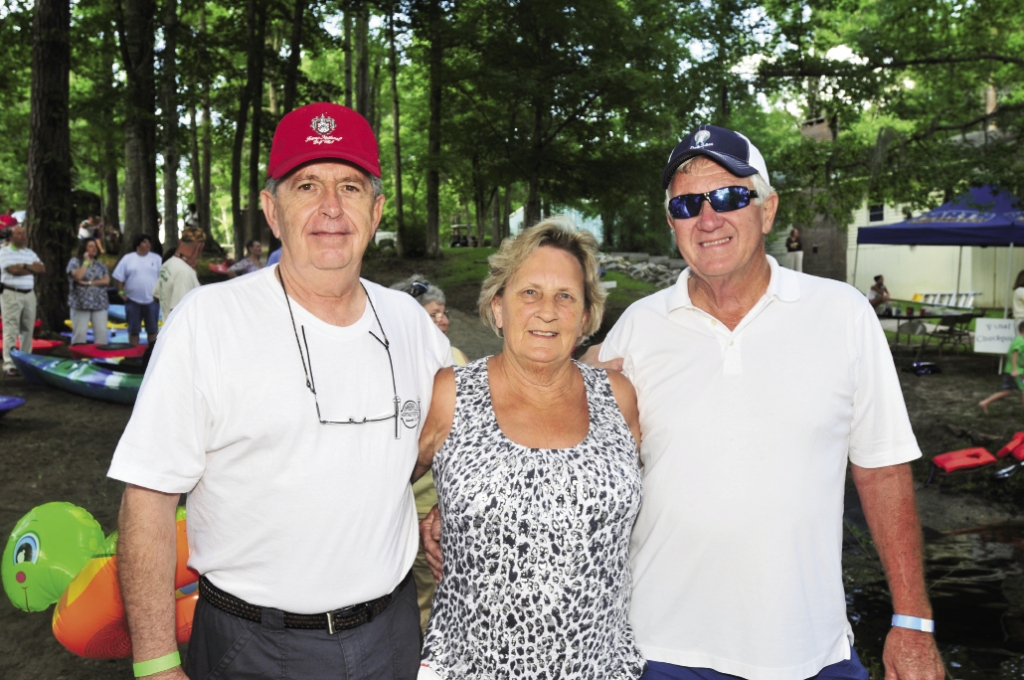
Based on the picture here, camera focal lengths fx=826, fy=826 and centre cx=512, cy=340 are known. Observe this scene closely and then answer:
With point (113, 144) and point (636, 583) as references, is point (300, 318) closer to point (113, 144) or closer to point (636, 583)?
point (636, 583)

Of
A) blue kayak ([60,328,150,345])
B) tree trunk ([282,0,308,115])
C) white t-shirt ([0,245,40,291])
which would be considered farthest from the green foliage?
white t-shirt ([0,245,40,291])

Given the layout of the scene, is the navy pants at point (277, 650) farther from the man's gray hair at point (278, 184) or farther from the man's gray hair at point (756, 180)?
the man's gray hair at point (756, 180)

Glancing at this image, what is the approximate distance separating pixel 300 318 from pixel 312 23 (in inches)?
935

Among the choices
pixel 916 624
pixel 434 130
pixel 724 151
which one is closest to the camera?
pixel 916 624

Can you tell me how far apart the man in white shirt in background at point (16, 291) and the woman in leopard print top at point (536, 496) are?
1229 cm

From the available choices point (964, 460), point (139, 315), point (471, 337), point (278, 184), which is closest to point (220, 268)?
point (139, 315)

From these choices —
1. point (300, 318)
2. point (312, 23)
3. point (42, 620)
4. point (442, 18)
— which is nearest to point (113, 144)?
point (312, 23)

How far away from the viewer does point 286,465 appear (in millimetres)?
2311

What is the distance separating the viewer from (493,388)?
2783mm

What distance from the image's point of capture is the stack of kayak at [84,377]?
1170cm

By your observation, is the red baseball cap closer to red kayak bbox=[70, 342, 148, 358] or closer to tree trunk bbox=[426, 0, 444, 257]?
red kayak bbox=[70, 342, 148, 358]

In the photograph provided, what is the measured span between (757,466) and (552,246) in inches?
39.6

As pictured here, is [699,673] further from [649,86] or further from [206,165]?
[206,165]

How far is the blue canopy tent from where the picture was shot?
1471cm
